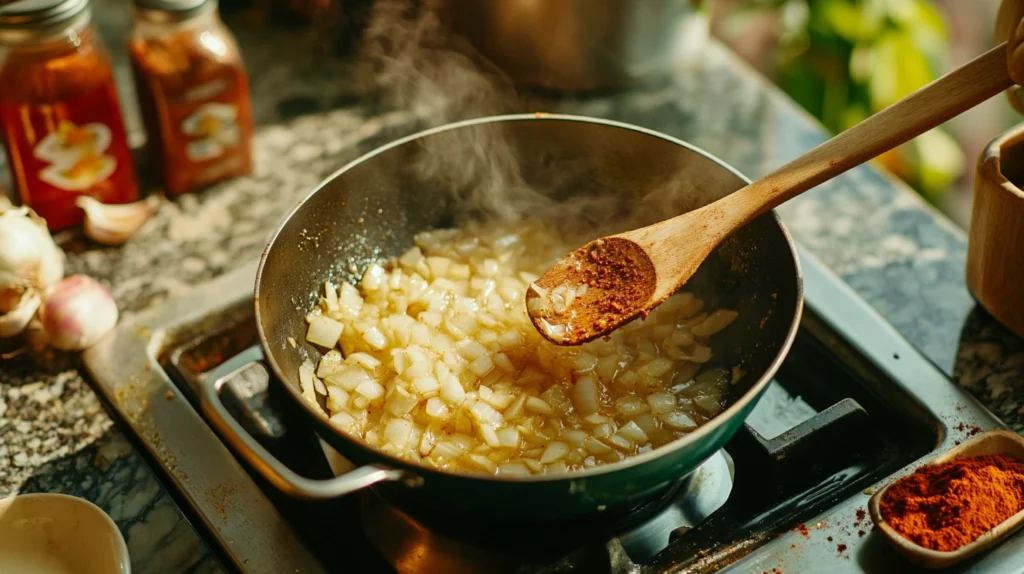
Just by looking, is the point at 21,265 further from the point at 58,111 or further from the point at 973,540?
the point at 973,540

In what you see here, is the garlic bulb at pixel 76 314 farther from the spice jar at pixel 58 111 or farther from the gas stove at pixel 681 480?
the spice jar at pixel 58 111

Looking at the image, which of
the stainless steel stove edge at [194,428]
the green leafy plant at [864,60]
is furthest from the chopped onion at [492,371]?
the green leafy plant at [864,60]

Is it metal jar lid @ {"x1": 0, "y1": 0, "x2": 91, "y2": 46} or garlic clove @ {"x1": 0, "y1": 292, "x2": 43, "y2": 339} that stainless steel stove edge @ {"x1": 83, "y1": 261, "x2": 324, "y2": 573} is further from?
metal jar lid @ {"x1": 0, "y1": 0, "x2": 91, "y2": 46}

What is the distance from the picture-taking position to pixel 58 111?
121 cm

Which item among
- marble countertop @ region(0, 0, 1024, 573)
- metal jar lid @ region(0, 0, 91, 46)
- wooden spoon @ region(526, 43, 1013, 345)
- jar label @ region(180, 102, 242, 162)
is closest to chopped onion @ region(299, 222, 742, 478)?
wooden spoon @ region(526, 43, 1013, 345)

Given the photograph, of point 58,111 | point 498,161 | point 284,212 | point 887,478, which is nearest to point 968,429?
point 887,478

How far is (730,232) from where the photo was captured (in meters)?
1.00

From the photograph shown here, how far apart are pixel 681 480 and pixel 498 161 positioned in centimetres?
50

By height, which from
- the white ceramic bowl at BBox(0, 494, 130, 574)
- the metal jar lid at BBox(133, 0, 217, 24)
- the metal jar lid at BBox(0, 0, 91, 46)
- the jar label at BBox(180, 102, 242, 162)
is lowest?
the white ceramic bowl at BBox(0, 494, 130, 574)

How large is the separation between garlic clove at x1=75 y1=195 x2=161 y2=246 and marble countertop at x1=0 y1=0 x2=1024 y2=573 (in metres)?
0.02

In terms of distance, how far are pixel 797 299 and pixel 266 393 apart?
0.65 m

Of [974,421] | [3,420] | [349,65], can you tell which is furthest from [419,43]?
[974,421]

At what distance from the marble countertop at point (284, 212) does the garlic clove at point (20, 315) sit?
1.8 inches

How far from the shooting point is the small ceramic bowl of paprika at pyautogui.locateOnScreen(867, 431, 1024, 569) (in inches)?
33.8
